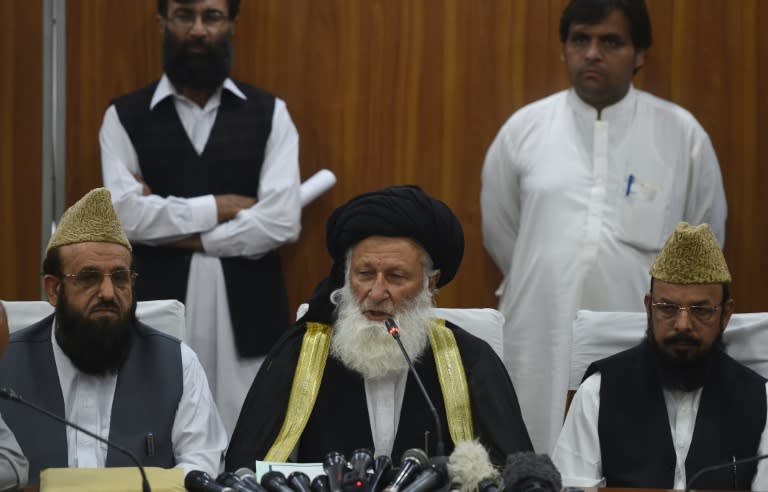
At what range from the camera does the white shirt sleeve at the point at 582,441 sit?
4.33 meters

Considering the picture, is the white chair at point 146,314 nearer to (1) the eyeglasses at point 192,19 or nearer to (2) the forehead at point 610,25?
(1) the eyeglasses at point 192,19

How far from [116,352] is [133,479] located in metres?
1.00

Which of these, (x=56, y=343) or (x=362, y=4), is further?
(x=362, y=4)

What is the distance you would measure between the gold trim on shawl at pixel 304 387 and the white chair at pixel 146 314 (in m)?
0.48

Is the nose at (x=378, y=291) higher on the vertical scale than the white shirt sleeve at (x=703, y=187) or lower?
lower

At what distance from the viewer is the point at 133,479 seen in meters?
3.42

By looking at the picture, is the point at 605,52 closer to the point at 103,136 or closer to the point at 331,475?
the point at 103,136

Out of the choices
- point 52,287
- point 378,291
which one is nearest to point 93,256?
point 52,287

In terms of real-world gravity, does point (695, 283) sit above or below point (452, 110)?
below

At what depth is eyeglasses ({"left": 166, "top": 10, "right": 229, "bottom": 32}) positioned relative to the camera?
19.7 feet

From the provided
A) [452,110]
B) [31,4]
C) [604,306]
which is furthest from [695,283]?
[31,4]

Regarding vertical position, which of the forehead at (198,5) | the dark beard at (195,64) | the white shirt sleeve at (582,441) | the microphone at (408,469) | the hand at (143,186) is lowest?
the white shirt sleeve at (582,441)

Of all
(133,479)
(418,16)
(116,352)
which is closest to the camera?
(133,479)

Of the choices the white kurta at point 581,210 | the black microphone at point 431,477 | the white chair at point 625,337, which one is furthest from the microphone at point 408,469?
the white kurta at point 581,210
